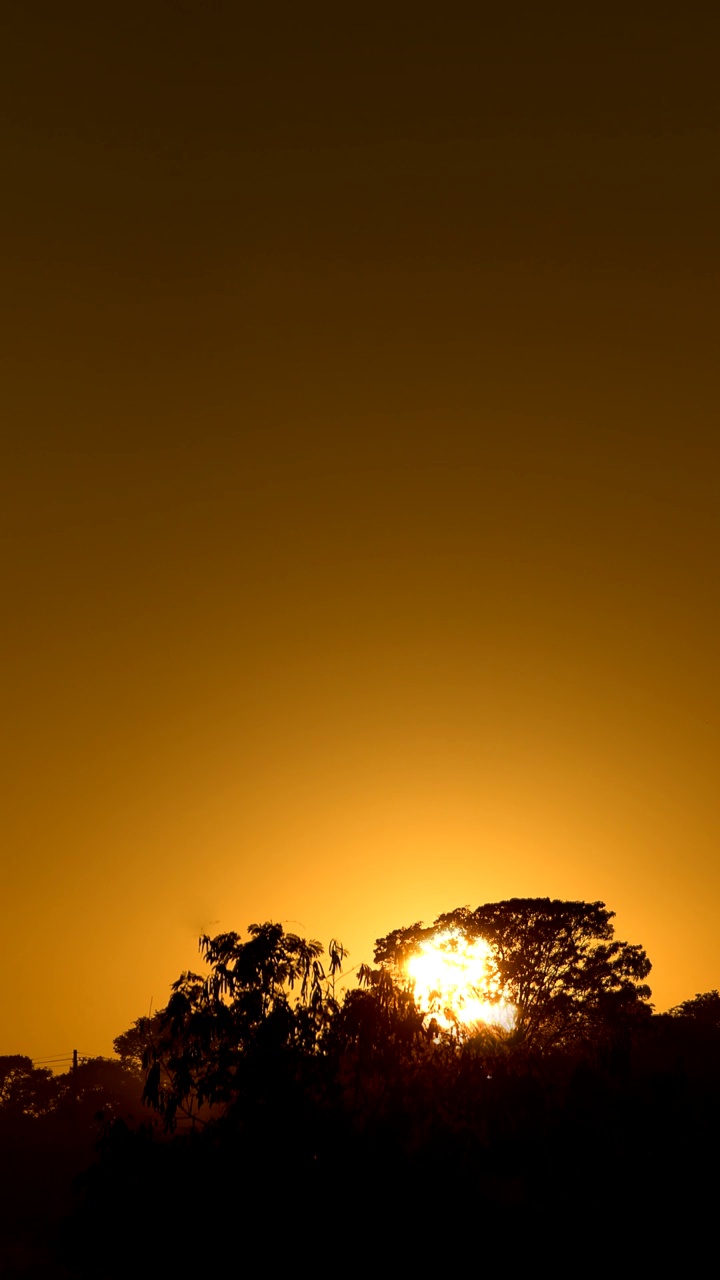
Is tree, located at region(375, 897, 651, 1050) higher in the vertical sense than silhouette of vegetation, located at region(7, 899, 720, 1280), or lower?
higher

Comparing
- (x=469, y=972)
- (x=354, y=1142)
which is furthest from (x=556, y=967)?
(x=354, y=1142)

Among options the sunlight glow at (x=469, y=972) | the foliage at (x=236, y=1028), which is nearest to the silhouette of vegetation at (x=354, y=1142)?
the foliage at (x=236, y=1028)

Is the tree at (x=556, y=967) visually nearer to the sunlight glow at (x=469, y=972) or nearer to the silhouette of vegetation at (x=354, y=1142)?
the sunlight glow at (x=469, y=972)

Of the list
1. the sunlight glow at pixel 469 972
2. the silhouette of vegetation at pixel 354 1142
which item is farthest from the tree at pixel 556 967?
the silhouette of vegetation at pixel 354 1142

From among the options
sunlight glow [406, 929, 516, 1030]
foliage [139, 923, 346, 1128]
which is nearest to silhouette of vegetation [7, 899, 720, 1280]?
foliage [139, 923, 346, 1128]

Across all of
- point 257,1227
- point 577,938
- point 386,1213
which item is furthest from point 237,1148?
point 577,938

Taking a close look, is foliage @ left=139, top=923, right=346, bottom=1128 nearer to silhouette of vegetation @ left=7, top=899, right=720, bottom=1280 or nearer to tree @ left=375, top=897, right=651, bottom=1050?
silhouette of vegetation @ left=7, top=899, right=720, bottom=1280

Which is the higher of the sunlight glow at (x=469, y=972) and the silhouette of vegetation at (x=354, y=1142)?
the sunlight glow at (x=469, y=972)

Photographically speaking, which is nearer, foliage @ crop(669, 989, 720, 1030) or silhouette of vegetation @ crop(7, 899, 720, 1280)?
silhouette of vegetation @ crop(7, 899, 720, 1280)

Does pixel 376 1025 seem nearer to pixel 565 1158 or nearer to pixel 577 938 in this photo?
pixel 565 1158

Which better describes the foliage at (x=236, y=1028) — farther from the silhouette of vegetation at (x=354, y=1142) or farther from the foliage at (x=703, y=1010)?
the foliage at (x=703, y=1010)

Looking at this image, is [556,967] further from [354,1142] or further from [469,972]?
[354,1142]

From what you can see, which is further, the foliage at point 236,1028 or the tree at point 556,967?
the tree at point 556,967

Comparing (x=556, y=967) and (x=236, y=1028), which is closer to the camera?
(x=236, y=1028)
